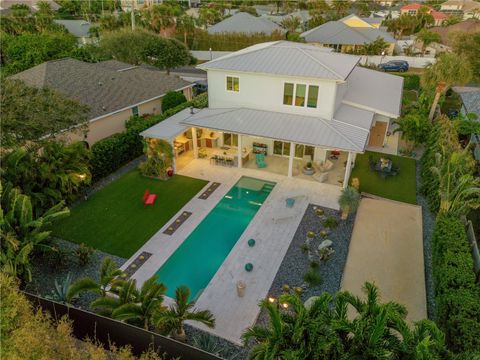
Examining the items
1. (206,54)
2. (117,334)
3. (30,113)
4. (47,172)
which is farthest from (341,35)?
(117,334)

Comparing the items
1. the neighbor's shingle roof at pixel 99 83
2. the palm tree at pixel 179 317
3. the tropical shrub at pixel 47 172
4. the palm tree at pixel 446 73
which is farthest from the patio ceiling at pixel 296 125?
the palm tree at pixel 179 317

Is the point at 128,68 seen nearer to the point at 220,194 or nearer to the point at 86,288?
the point at 220,194

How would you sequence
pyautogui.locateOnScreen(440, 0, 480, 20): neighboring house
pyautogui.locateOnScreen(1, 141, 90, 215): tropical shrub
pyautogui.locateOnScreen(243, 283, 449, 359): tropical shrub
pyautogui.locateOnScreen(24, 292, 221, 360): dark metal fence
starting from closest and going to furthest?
pyautogui.locateOnScreen(243, 283, 449, 359): tropical shrub, pyautogui.locateOnScreen(24, 292, 221, 360): dark metal fence, pyautogui.locateOnScreen(1, 141, 90, 215): tropical shrub, pyautogui.locateOnScreen(440, 0, 480, 20): neighboring house

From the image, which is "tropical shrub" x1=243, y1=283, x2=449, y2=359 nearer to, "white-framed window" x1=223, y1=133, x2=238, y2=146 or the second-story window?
the second-story window

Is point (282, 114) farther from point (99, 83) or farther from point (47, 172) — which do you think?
point (99, 83)

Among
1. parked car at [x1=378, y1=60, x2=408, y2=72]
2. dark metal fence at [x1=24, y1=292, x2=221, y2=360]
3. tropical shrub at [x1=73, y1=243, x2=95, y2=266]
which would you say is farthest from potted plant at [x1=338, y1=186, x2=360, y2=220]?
parked car at [x1=378, y1=60, x2=408, y2=72]

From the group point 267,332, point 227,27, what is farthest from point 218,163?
point 227,27
